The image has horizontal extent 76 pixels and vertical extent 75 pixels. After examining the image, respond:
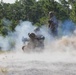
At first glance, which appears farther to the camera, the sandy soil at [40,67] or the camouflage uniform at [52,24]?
the camouflage uniform at [52,24]

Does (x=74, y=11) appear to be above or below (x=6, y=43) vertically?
above

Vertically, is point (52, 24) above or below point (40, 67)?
above

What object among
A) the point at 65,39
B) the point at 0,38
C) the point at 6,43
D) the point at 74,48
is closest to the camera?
the point at 74,48

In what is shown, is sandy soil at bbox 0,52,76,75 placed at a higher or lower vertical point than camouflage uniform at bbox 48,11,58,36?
lower

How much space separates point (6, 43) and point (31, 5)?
6419 centimetres

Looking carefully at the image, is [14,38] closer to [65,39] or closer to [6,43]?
[6,43]

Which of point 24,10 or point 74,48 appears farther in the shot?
point 24,10

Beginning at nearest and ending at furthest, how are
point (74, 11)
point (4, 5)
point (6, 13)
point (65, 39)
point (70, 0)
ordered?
point (65, 39) → point (74, 11) → point (70, 0) → point (6, 13) → point (4, 5)

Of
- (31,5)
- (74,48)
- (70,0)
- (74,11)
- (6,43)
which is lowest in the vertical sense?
(74,48)

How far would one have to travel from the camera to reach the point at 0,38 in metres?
66.7

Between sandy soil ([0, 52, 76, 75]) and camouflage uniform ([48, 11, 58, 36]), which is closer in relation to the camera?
sandy soil ([0, 52, 76, 75])

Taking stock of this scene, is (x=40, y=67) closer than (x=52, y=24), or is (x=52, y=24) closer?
(x=40, y=67)

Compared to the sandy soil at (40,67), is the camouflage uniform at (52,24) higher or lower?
higher

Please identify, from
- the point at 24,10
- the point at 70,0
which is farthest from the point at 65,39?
the point at 24,10
